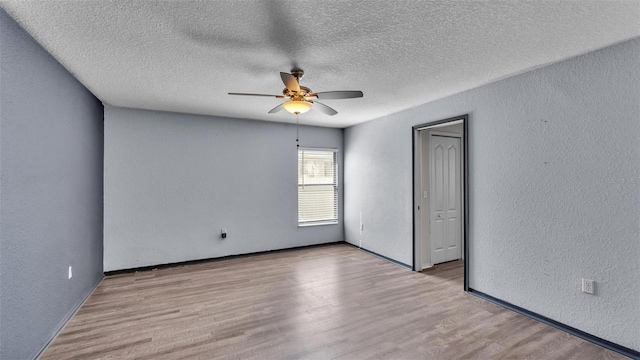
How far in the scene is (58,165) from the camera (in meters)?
2.58

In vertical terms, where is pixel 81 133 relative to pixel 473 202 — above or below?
above

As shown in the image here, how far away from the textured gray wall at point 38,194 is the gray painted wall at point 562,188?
13.5 feet

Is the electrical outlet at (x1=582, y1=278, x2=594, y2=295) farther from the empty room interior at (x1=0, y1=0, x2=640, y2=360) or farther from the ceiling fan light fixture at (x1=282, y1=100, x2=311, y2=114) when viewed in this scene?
the ceiling fan light fixture at (x1=282, y1=100, x2=311, y2=114)

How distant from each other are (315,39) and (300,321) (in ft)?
8.13

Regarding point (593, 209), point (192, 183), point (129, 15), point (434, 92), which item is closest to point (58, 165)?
point (129, 15)

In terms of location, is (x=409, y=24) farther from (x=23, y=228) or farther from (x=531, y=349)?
(x=23, y=228)

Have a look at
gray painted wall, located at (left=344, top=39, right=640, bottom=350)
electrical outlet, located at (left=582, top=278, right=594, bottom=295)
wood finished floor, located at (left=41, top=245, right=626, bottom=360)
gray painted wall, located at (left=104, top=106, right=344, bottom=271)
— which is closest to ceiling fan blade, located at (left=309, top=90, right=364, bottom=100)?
gray painted wall, located at (left=344, top=39, right=640, bottom=350)

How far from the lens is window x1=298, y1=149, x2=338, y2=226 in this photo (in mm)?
5582

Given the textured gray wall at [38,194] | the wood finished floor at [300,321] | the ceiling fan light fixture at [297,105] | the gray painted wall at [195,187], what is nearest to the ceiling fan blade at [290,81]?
the ceiling fan light fixture at [297,105]

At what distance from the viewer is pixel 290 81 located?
7.95 feet

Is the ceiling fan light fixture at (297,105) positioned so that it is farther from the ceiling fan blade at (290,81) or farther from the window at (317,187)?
the window at (317,187)

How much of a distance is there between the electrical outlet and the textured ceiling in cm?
192

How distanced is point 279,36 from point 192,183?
3245 mm

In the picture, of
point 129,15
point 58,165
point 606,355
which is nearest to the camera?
point 129,15
